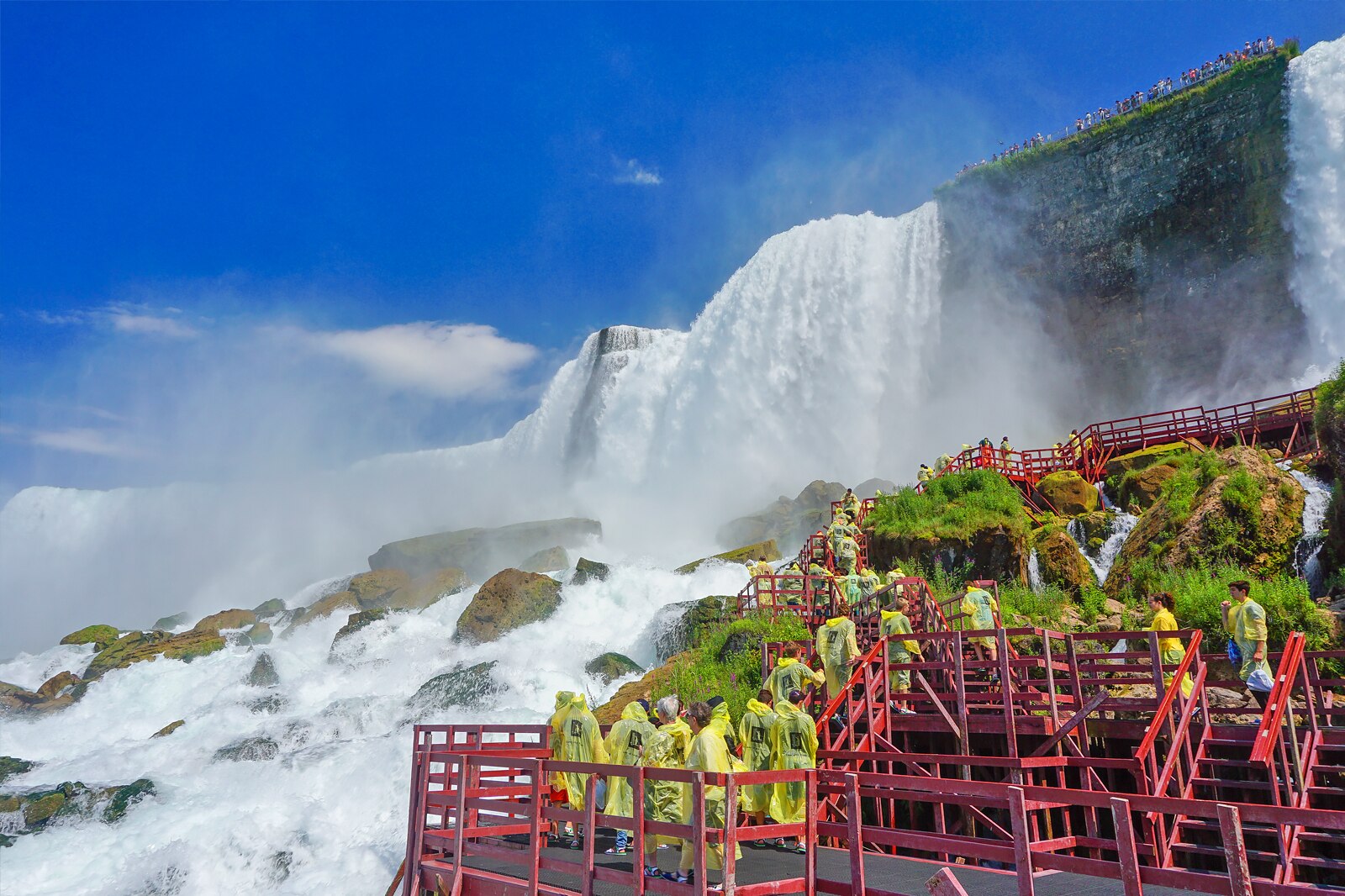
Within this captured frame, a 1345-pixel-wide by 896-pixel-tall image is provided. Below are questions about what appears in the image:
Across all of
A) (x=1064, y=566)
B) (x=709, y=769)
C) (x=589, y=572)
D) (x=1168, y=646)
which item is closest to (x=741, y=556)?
(x=589, y=572)

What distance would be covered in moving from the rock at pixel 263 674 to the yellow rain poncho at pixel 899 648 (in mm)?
24956

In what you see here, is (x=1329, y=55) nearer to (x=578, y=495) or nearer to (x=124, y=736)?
(x=578, y=495)

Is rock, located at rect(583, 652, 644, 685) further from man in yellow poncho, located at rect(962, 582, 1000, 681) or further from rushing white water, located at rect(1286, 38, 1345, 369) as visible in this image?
rushing white water, located at rect(1286, 38, 1345, 369)

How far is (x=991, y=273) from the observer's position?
47219 millimetres

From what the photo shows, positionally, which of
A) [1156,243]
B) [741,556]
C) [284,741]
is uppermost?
[1156,243]

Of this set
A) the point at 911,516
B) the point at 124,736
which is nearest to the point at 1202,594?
the point at 911,516

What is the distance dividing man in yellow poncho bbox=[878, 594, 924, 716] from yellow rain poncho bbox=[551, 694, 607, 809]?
11.5 ft

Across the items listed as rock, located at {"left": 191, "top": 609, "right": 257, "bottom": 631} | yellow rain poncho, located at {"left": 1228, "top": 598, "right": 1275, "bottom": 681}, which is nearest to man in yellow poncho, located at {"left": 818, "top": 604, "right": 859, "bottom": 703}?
yellow rain poncho, located at {"left": 1228, "top": 598, "right": 1275, "bottom": 681}

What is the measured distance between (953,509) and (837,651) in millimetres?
12127

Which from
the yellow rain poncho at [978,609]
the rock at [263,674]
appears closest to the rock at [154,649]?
the rock at [263,674]

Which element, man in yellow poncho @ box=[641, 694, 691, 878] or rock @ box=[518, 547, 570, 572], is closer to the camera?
man in yellow poncho @ box=[641, 694, 691, 878]

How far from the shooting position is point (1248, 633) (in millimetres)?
9539

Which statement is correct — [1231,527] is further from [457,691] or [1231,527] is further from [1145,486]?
[457,691]

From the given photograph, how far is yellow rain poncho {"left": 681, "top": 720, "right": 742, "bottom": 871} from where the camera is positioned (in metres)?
7.14
